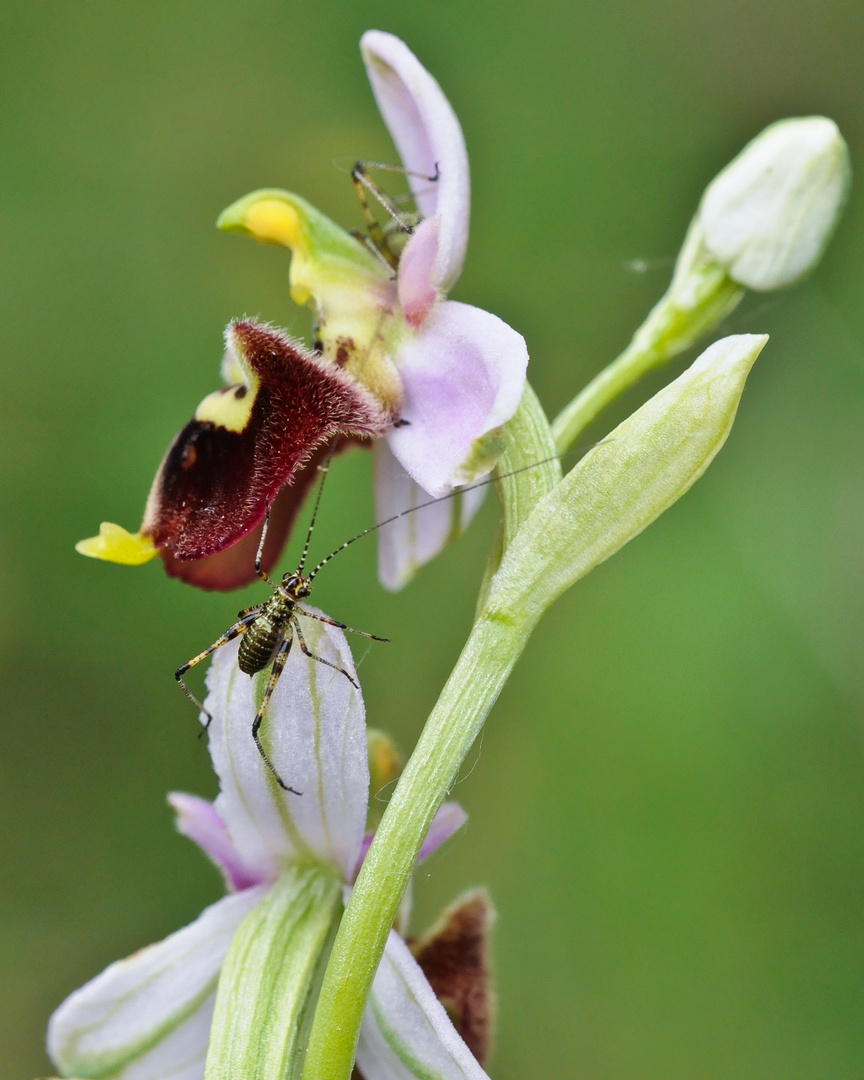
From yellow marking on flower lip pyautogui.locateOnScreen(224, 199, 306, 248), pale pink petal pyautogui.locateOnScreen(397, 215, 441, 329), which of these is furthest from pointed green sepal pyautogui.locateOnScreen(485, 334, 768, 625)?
yellow marking on flower lip pyautogui.locateOnScreen(224, 199, 306, 248)

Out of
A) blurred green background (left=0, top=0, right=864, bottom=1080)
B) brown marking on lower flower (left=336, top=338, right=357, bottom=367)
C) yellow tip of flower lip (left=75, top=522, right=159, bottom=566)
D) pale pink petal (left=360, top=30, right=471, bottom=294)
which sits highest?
pale pink petal (left=360, top=30, right=471, bottom=294)

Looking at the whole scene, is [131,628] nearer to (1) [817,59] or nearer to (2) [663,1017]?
(2) [663,1017]

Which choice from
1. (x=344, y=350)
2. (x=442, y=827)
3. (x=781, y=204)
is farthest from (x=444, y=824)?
(x=781, y=204)

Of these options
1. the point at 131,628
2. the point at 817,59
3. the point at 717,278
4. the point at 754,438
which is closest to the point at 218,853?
the point at 717,278

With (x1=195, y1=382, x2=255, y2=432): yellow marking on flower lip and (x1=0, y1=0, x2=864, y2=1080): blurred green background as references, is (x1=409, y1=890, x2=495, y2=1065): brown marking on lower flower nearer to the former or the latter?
(x1=195, y1=382, x2=255, y2=432): yellow marking on flower lip

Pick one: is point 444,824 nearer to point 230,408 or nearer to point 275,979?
point 275,979

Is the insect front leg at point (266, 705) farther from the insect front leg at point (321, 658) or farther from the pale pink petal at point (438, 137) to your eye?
the pale pink petal at point (438, 137)

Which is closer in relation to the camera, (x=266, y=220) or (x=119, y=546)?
(x=119, y=546)
